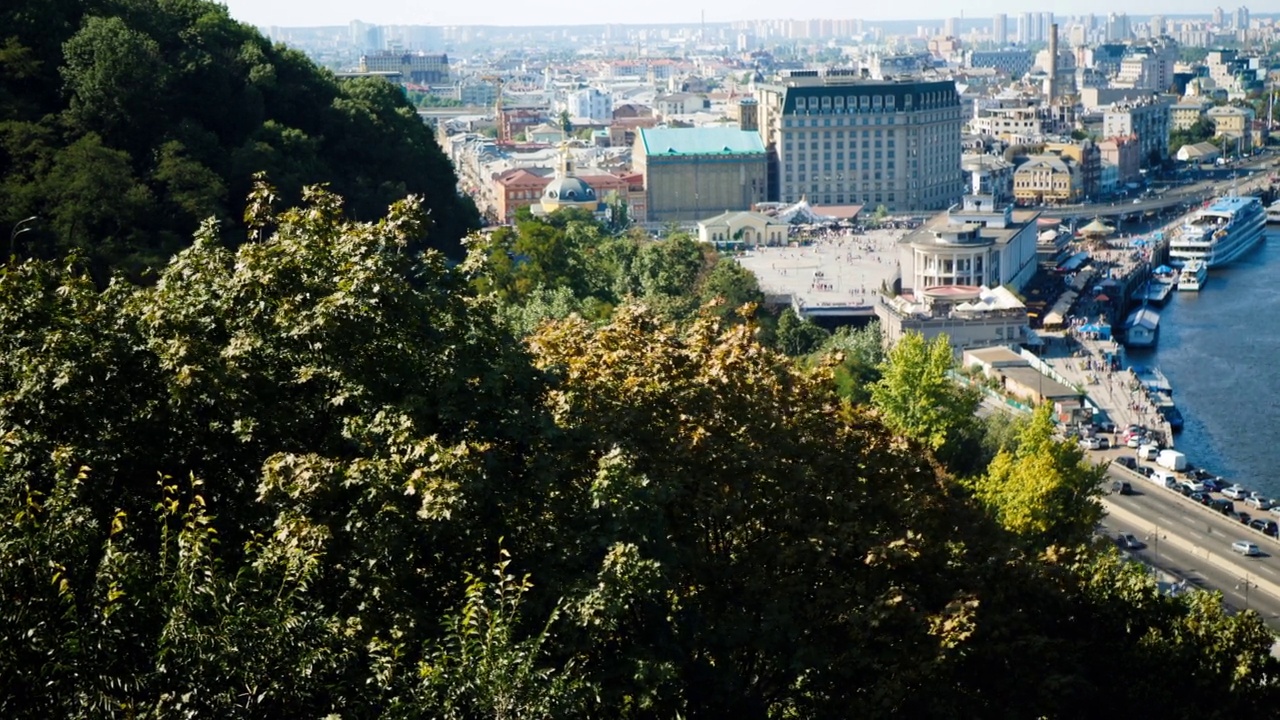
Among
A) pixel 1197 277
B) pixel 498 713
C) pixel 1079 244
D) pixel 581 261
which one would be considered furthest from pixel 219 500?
pixel 1079 244

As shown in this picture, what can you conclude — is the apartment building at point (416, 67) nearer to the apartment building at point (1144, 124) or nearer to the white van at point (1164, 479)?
the apartment building at point (1144, 124)

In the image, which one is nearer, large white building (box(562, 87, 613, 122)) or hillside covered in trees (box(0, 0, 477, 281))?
hillside covered in trees (box(0, 0, 477, 281))

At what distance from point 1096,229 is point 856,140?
35.2 ft

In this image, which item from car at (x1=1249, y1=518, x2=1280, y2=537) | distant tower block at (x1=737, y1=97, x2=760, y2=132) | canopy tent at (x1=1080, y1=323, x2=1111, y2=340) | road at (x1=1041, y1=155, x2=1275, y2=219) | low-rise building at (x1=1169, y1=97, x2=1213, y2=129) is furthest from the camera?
low-rise building at (x1=1169, y1=97, x2=1213, y2=129)

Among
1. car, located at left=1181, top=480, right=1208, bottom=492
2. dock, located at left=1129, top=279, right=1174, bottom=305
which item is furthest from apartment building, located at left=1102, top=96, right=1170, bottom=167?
car, located at left=1181, top=480, right=1208, bottom=492

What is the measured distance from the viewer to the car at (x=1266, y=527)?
2133cm

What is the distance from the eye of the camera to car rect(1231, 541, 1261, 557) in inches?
771

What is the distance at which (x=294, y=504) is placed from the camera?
7.28 meters

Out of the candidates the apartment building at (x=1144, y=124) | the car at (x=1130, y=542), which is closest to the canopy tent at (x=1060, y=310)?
the car at (x=1130, y=542)

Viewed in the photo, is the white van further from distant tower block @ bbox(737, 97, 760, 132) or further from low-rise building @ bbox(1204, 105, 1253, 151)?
low-rise building @ bbox(1204, 105, 1253, 151)

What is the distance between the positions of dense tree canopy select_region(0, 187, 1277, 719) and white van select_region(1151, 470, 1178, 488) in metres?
13.8

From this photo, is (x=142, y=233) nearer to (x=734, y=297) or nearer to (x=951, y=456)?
(x=951, y=456)

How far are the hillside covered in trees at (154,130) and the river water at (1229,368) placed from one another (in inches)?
572

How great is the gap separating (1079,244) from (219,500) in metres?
47.6
